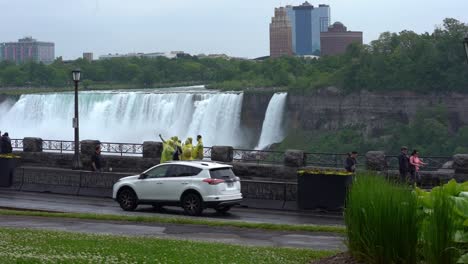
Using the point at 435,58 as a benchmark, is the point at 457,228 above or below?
below

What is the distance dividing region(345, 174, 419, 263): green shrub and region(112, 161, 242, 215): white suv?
12994 millimetres

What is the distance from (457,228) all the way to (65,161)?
2757 centimetres

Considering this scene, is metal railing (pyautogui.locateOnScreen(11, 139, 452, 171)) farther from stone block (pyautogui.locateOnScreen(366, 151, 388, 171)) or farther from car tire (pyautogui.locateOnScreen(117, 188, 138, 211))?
car tire (pyautogui.locateOnScreen(117, 188, 138, 211))

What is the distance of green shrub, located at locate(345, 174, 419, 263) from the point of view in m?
8.98

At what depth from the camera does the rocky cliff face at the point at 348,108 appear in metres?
87.6

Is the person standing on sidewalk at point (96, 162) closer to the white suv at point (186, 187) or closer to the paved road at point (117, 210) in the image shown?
the paved road at point (117, 210)

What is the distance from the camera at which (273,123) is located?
8856 cm

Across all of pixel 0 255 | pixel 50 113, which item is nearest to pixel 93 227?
pixel 0 255

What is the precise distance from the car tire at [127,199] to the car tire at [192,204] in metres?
1.69

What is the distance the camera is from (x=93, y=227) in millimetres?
18312

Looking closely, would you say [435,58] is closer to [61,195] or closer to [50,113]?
[50,113]

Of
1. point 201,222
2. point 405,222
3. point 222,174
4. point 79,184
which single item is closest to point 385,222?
point 405,222

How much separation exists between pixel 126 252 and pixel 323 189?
12.2 m

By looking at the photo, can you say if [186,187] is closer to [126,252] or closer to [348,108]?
[126,252]
